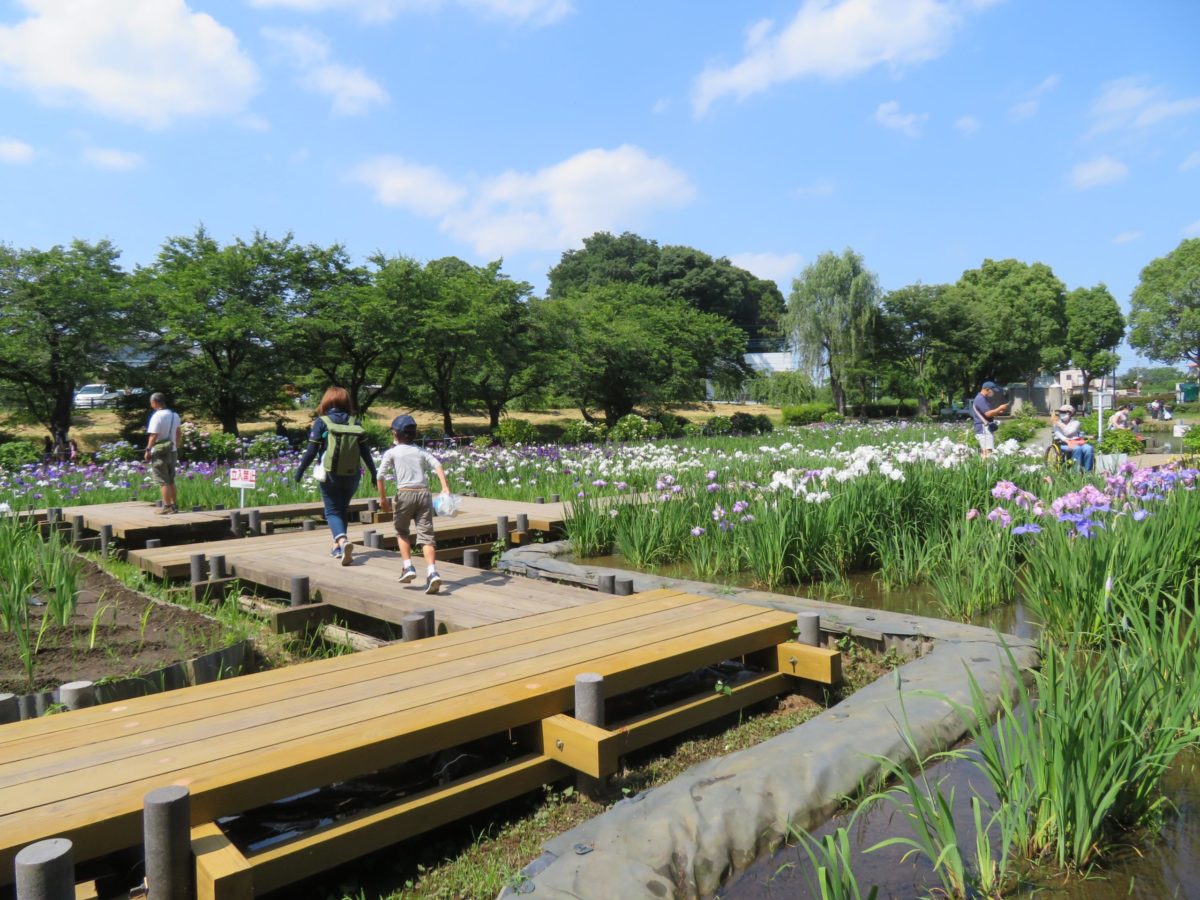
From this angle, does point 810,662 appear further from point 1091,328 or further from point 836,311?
point 1091,328

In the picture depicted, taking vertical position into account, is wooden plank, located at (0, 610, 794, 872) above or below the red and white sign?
below

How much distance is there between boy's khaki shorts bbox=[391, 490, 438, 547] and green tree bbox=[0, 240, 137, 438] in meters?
20.0

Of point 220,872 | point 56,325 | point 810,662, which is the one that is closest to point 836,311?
point 56,325

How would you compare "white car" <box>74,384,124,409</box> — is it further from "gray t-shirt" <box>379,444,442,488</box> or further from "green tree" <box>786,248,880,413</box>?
"gray t-shirt" <box>379,444,442,488</box>

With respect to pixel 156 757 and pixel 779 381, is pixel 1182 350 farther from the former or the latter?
pixel 156 757

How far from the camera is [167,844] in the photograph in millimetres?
2119

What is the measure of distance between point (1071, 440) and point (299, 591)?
9.78m

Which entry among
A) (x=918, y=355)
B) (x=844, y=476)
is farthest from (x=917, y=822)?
(x=918, y=355)

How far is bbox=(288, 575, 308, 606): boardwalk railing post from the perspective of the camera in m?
5.43

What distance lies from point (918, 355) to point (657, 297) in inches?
587

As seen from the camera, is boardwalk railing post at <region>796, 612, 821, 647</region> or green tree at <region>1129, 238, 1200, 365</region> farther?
green tree at <region>1129, 238, 1200, 365</region>

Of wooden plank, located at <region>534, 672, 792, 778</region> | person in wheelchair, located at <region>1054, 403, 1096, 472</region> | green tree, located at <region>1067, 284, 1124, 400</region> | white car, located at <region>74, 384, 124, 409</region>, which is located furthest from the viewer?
green tree, located at <region>1067, 284, 1124, 400</region>

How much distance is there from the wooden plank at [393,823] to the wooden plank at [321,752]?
0.52 ft

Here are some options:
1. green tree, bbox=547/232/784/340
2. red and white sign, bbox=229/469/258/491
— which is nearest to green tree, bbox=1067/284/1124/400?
green tree, bbox=547/232/784/340
